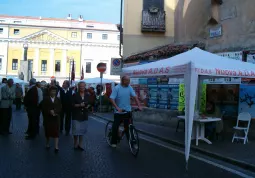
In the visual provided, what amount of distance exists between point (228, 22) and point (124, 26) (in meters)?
9.33

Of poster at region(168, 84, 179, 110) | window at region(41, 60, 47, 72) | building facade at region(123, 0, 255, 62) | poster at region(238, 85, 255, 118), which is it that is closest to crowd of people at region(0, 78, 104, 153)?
poster at region(168, 84, 179, 110)

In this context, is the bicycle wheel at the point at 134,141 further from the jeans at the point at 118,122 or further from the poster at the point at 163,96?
the poster at the point at 163,96

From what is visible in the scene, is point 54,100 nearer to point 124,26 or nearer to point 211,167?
point 211,167

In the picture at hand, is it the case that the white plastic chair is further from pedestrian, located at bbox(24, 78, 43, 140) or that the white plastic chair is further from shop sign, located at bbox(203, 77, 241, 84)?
pedestrian, located at bbox(24, 78, 43, 140)

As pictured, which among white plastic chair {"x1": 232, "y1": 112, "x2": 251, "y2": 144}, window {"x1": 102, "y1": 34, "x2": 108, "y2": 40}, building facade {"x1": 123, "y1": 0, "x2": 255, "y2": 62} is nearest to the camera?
white plastic chair {"x1": 232, "y1": 112, "x2": 251, "y2": 144}

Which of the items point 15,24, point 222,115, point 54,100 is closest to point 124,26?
point 222,115

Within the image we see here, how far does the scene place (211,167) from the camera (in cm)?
713

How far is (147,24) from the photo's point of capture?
66.3ft

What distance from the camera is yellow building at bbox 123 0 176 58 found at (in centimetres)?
2012

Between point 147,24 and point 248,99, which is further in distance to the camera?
point 147,24

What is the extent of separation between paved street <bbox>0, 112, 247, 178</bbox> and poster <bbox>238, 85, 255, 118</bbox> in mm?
3690

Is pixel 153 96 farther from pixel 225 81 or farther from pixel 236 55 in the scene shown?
pixel 236 55

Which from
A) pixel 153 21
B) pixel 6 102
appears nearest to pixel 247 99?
pixel 6 102

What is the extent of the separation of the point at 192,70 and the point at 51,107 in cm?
364
